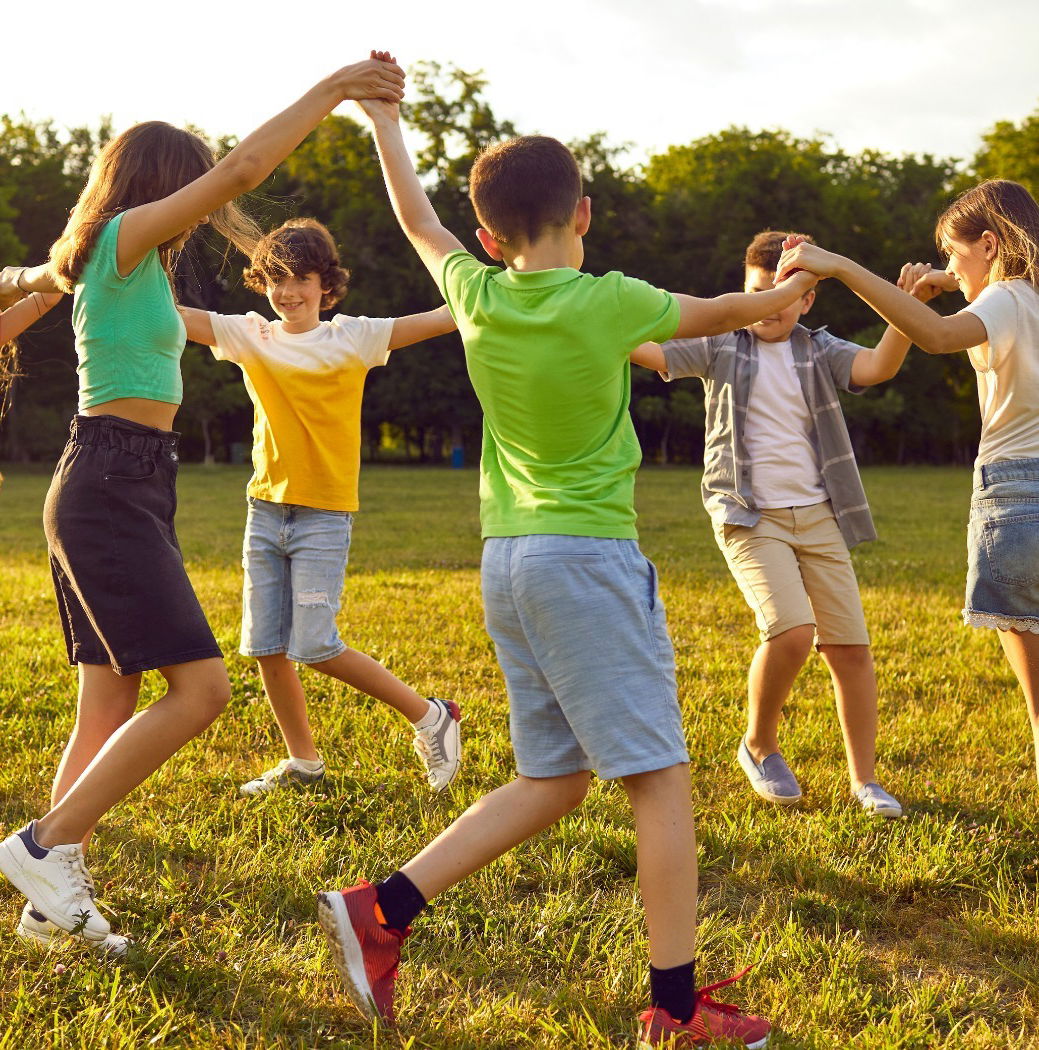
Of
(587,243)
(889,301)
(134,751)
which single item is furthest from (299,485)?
(587,243)

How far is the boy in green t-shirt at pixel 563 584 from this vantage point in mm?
2693

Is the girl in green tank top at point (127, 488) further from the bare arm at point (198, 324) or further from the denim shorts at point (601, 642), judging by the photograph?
the bare arm at point (198, 324)

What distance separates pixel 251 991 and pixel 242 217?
2393mm

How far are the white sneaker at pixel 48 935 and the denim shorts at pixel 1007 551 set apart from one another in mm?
2756

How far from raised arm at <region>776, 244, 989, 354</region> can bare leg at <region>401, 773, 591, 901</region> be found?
161 centimetres

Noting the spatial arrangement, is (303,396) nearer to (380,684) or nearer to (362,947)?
(380,684)

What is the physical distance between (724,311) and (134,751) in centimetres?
198

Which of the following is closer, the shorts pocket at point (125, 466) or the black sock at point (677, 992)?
the black sock at point (677, 992)

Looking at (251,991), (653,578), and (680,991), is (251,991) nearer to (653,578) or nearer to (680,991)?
(680,991)

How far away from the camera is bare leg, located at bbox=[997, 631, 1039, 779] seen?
3.70m

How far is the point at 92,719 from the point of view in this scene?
346 cm

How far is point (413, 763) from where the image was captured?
15.9 ft

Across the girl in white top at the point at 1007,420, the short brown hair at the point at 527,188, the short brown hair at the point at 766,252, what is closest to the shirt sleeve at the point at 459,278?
the short brown hair at the point at 527,188

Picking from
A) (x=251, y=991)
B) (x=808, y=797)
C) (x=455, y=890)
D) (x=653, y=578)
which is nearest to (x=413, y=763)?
(x=455, y=890)
